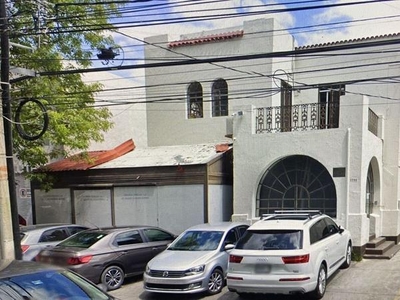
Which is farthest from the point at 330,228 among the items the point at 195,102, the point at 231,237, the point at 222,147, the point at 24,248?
the point at 195,102

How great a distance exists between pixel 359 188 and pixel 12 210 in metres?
8.85

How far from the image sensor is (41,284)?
399 cm

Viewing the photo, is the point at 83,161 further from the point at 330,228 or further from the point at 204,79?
the point at 330,228

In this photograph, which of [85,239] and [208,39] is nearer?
[85,239]

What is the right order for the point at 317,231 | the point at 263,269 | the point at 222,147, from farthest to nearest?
1. the point at 222,147
2. the point at 317,231
3. the point at 263,269

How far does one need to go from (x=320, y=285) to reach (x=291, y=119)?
20.6 ft

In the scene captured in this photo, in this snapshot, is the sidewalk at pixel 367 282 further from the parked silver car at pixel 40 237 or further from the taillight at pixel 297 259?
the parked silver car at pixel 40 237

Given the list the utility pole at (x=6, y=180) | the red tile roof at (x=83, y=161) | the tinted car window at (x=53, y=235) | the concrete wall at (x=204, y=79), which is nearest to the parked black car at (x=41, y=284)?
the utility pole at (x=6, y=180)

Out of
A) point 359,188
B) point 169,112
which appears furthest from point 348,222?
point 169,112

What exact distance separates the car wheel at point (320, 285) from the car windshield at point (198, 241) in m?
2.25

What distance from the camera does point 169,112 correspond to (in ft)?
56.9

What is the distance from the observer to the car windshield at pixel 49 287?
12.4 ft

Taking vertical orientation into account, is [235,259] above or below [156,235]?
above

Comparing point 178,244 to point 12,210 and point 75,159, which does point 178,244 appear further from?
point 75,159
